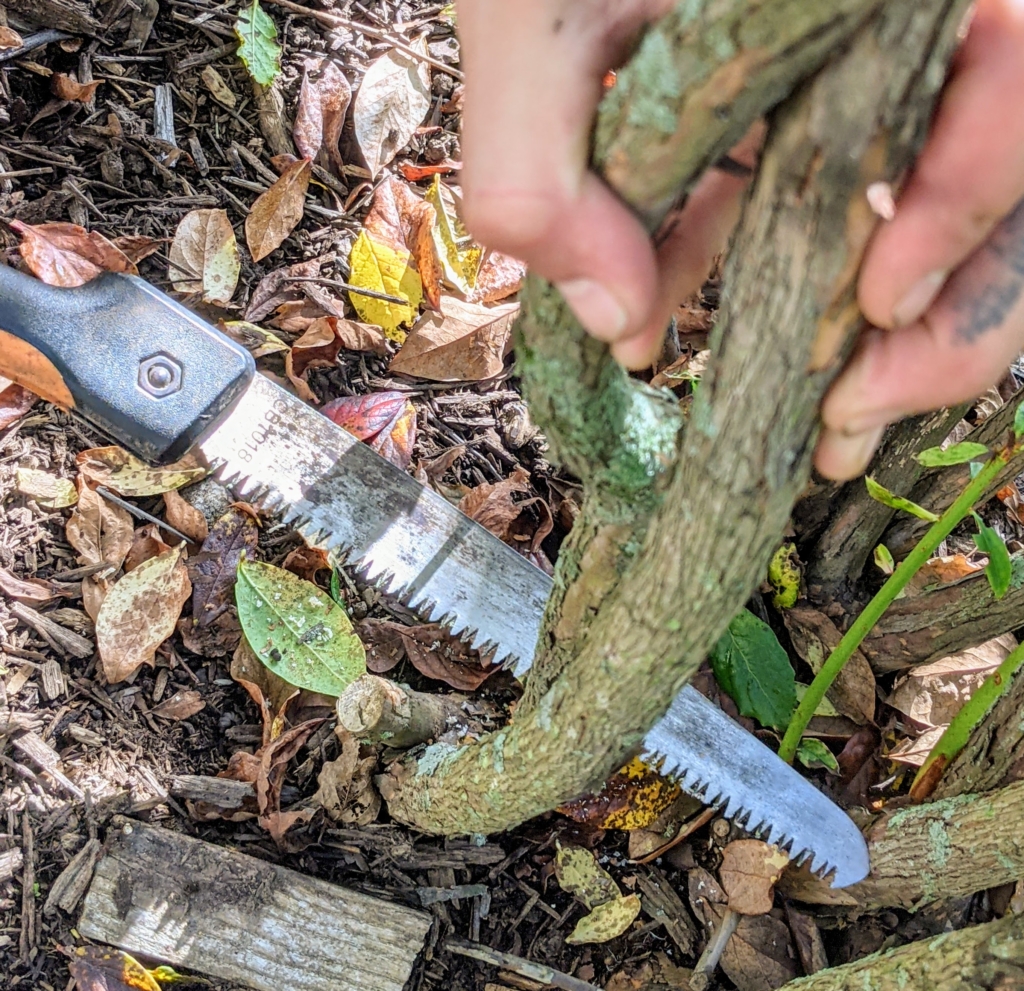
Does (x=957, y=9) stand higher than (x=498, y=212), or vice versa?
(x=957, y=9)

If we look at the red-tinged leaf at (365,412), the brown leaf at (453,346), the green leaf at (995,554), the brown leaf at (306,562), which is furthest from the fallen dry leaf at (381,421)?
the green leaf at (995,554)

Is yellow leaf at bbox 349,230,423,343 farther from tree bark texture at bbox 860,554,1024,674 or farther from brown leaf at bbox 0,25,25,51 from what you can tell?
tree bark texture at bbox 860,554,1024,674

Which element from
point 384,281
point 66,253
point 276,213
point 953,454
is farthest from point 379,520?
point 953,454

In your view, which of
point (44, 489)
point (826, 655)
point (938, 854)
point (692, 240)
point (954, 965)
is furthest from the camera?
point (826, 655)

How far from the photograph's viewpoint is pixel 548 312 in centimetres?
84

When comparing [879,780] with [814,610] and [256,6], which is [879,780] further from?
[256,6]

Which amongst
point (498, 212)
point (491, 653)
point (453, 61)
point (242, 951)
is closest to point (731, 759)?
point (491, 653)

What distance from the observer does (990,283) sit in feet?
2.45

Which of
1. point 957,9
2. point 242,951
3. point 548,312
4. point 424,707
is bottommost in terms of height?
point 242,951

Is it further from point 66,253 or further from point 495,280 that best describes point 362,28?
point 66,253

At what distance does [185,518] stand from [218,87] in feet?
3.91

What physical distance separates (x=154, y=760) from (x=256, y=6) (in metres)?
1.92

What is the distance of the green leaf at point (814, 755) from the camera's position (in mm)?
1940

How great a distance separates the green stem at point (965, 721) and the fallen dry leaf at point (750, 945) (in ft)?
1.31
